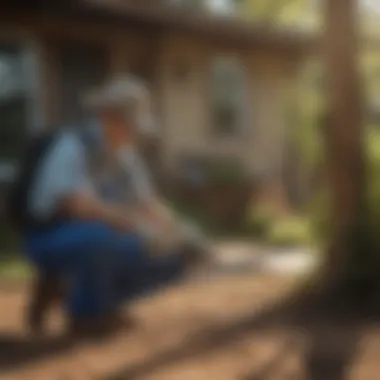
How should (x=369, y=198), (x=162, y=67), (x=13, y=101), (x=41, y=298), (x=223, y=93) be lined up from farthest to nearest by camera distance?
(x=369, y=198), (x=223, y=93), (x=162, y=67), (x=13, y=101), (x=41, y=298)

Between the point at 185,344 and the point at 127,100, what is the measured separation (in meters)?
0.88

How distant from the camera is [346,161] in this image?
4.49 meters

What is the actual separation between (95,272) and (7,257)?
33 centimetres

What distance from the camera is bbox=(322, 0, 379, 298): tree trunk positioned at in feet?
13.9

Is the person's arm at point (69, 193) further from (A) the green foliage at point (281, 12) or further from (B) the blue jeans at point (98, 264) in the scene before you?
(A) the green foliage at point (281, 12)

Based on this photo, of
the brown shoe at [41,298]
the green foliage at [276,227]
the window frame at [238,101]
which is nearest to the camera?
the brown shoe at [41,298]

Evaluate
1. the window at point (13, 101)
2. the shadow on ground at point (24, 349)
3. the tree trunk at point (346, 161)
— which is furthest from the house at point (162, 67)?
the shadow on ground at point (24, 349)

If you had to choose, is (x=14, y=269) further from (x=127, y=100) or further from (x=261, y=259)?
(x=261, y=259)

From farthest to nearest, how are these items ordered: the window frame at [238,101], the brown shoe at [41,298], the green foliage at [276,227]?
the window frame at [238,101], the green foliage at [276,227], the brown shoe at [41,298]

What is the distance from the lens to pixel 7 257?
4.19 meters

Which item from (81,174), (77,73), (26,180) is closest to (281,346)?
(81,174)

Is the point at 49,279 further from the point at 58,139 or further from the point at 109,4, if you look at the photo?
the point at 109,4

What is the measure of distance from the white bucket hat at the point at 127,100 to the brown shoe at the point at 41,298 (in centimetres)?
60

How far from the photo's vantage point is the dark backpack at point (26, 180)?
417cm
